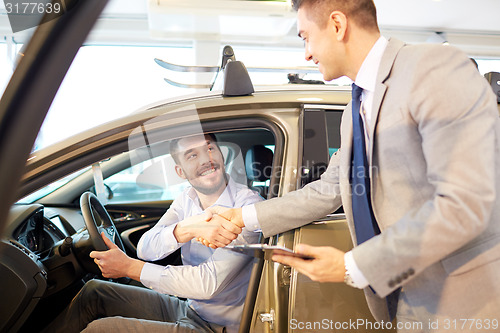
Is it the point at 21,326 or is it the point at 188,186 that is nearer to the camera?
the point at 21,326

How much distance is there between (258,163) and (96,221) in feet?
2.44

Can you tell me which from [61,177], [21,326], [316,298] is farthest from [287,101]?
[21,326]

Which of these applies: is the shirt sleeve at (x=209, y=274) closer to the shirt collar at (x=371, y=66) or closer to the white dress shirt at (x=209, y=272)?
the white dress shirt at (x=209, y=272)

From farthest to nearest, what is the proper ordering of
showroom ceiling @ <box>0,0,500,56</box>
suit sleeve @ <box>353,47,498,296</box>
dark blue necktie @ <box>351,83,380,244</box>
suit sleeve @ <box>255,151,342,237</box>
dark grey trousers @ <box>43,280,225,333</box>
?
showroom ceiling @ <box>0,0,500,56</box>, dark grey trousers @ <box>43,280,225,333</box>, suit sleeve @ <box>255,151,342,237</box>, dark blue necktie @ <box>351,83,380,244</box>, suit sleeve @ <box>353,47,498,296</box>

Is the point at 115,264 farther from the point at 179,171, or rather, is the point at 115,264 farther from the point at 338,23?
the point at 338,23

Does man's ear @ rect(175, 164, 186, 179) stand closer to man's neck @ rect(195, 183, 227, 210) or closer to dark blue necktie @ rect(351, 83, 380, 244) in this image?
man's neck @ rect(195, 183, 227, 210)

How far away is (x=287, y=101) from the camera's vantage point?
1.68m

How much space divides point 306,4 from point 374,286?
752mm

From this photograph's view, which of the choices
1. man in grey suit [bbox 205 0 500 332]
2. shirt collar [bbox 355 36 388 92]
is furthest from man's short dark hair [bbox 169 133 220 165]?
shirt collar [bbox 355 36 388 92]

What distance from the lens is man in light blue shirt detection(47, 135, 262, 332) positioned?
168 cm

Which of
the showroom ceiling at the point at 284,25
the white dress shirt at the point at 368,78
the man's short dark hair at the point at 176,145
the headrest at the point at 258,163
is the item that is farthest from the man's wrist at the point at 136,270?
the showroom ceiling at the point at 284,25

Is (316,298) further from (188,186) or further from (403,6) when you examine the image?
(403,6)

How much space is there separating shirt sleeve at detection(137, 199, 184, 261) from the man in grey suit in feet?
2.61

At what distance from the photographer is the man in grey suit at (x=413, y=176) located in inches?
36.3
